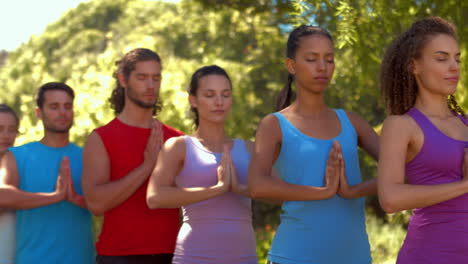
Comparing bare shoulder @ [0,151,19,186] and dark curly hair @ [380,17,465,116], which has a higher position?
dark curly hair @ [380,17,465,116]

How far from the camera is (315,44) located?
3928 mm

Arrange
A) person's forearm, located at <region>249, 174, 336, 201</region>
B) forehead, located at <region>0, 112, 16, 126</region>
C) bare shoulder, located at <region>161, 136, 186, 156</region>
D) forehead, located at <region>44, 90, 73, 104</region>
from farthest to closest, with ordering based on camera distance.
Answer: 1. forehead, located at <region>0, 112, 16, 126</region>
2. forehead, located at <region>44, 90, 73, 104</region>
3. bare shoulder, located at <region>161, 136, 186, 156</region>
4. person's forearm, located at <region>249, 174, 336, 201</region>

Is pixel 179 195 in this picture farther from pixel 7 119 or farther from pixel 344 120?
pixel 7 119

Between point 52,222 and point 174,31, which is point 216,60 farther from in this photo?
point 52,222

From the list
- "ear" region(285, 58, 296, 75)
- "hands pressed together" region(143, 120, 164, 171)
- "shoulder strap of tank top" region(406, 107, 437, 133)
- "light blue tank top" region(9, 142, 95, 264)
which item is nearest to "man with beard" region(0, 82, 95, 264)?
"light blue tank top" region(9, 142, 95, 264)

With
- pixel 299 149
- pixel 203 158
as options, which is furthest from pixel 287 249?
pixel 203 158

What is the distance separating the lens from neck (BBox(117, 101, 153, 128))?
15.7 feet

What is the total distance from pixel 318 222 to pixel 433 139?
84 cm

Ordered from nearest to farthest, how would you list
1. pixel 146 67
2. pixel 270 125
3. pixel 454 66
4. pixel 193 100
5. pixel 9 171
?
pixel 454 66 < pixel 270 125 < pixel 193 100 < pixel 146 67 < pixel 9 171

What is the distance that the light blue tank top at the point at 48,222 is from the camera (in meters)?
4.82

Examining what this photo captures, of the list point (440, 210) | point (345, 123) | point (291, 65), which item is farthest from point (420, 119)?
point (291, 65)

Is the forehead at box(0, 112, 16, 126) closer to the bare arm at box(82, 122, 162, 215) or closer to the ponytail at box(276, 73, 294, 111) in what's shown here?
the bare arm at box(82, 122, 162, 215)

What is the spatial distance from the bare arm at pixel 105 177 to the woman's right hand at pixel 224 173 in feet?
1.74

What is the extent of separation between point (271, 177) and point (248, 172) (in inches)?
7.5
